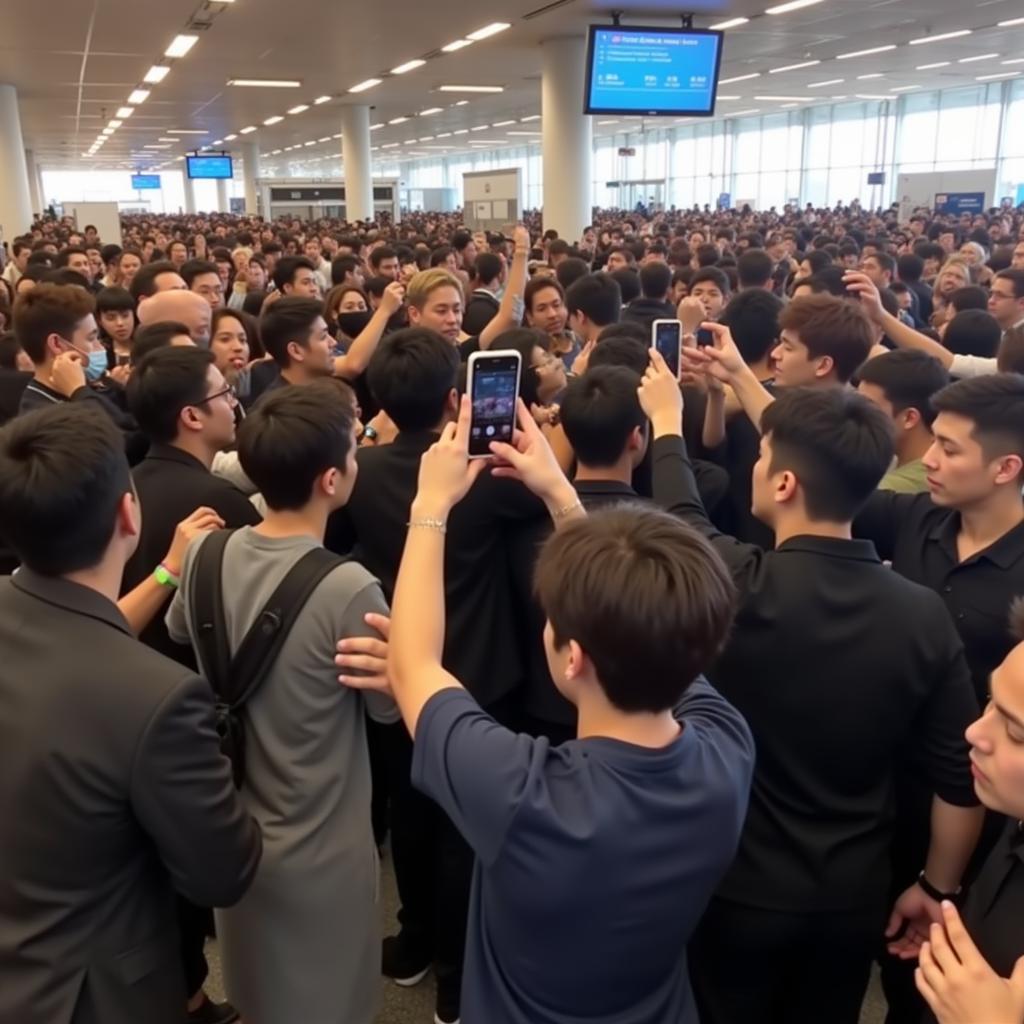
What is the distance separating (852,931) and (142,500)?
6.19 ft

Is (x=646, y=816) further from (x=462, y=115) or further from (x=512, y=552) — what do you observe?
(x=462, y=115)

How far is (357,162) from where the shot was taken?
20.9m

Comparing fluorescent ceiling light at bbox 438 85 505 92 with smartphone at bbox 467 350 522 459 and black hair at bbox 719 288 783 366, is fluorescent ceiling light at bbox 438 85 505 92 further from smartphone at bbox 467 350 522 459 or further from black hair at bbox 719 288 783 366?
smartphone at bbox 467 350 522 459

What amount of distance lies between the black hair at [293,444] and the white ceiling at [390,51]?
31.0ft

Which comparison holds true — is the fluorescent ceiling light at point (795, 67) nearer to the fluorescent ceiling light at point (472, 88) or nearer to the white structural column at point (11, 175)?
the fluorescent ceiling light at point (472, 88)

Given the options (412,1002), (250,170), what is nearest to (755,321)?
(412,1002)

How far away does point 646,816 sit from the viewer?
127cm

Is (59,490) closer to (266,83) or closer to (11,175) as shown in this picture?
(266,83)

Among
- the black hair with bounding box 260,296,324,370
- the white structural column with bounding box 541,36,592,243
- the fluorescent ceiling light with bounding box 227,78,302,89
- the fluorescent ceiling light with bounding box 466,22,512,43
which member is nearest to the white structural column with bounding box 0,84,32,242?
the fluorescent ceiling light with bounding box 227,78,302,89

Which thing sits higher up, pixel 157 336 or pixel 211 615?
pixel 157 336

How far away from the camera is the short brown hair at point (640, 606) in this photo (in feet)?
4.16

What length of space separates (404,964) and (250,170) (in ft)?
103

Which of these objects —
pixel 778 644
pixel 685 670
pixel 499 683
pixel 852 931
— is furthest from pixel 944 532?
pixel 685 670

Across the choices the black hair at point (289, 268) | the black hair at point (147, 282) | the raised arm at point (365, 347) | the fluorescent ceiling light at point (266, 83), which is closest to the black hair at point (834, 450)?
the raised arm at point (365, 347)
